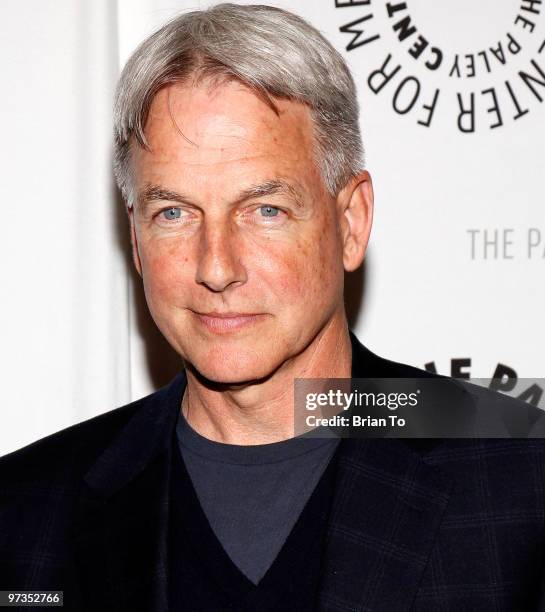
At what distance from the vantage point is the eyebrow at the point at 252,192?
1.55 metres

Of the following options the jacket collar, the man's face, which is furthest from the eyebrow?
the jacket collar

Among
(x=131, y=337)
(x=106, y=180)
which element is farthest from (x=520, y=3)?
(x=131, y=337)

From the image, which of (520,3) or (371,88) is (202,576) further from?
(520,3)

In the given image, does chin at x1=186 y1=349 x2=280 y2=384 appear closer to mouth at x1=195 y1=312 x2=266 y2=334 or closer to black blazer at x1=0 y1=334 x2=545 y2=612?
mouth at x1=195 y1=312 x2=266 y2=334

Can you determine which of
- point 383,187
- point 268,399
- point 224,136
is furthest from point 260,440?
point 383,187

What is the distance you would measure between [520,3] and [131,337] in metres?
1.21

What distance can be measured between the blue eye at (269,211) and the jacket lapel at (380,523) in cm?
40

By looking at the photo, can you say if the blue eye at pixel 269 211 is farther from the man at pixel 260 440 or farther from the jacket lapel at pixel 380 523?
the jacket lapel at pixel 380 523

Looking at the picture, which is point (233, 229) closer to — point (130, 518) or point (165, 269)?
point (165, 269)

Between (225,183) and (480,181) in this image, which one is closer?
(225,183)

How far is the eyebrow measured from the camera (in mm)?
1553

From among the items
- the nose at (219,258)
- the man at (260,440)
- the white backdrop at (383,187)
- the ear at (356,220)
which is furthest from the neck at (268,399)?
the white backdrop at (383,187)

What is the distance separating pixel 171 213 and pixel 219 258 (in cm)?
15

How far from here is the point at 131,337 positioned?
2.42m
